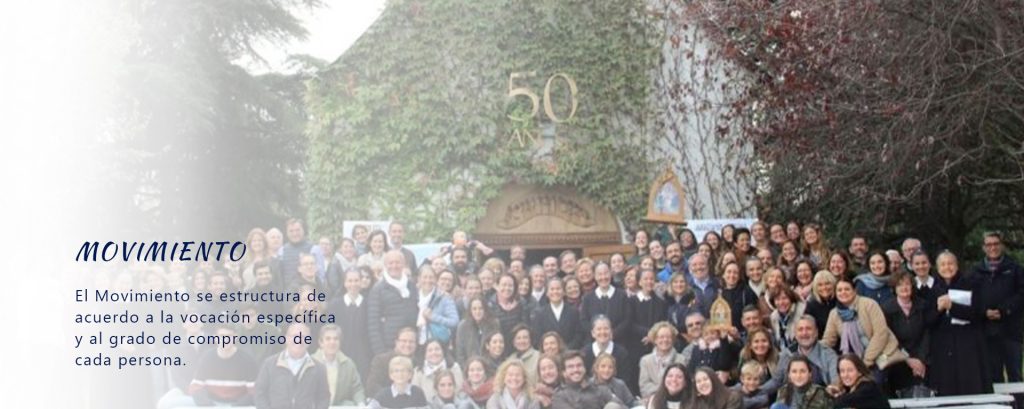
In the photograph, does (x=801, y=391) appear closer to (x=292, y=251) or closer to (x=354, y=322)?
(x=354, y=322)

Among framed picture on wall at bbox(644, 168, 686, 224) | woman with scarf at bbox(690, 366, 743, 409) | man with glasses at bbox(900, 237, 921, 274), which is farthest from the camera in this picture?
framed picture on wall at bbox(644, 168, 686, 224)

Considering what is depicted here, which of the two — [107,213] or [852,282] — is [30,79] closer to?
[107,213]

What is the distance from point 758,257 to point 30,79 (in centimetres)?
733

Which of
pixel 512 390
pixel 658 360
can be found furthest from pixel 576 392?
pixel 658 360

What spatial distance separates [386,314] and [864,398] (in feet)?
11.4

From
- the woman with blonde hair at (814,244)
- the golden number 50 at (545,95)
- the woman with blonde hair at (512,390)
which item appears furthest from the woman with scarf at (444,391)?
the golden number 50 at (545,95)

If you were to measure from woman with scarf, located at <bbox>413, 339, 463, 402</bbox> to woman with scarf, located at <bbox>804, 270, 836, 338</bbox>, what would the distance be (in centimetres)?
258

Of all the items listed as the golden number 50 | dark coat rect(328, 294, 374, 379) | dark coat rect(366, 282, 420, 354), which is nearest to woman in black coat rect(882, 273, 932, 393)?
dark coat rect(366, 282, 420, 354)

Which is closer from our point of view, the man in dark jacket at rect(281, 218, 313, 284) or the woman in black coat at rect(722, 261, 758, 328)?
the woman in black coat at rect(722, 261, 758, 328)

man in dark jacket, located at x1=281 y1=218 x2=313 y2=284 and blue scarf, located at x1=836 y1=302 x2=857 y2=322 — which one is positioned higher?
man in dark jacket, located at x1=281 y1=218 x2=313 y2=284

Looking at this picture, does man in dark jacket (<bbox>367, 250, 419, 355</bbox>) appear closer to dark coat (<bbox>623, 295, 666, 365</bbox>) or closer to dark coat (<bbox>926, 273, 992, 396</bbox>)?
dark coat (<bbox>623, 295, 666, 365</bbox>)

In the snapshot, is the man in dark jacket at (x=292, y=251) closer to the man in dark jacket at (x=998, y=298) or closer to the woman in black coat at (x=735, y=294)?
the woman in black coat at (x=735, y=294)

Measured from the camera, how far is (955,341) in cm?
862

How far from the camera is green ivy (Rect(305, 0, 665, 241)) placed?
1343 cm
